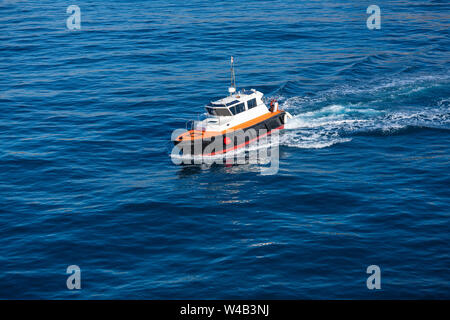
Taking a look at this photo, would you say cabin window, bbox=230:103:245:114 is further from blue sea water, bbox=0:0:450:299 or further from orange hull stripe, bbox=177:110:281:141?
blue sea water, bbox=0:0:450:299

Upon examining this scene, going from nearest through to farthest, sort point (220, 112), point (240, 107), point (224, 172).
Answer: point (224, 172) → point (220, 112) → point (240, 107)

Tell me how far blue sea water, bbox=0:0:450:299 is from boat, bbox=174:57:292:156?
1.56 metres

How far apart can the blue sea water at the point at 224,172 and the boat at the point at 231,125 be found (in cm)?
156

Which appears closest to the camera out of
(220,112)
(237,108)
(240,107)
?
(220,112)

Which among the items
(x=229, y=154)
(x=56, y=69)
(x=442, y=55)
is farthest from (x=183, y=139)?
(x=442, y=55)

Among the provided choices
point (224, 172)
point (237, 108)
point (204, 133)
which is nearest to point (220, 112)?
point (237, 108)

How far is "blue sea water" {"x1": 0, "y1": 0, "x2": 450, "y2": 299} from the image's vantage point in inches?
1035

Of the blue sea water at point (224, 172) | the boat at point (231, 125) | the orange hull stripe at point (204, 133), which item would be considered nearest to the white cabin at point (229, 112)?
the boat at point (231, 125)

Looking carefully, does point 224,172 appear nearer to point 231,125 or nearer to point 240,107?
point 231,125

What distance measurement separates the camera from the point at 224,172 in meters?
37.4

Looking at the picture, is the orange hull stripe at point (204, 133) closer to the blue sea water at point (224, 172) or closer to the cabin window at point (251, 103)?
the cabin window at point (251, 103)

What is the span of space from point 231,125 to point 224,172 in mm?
4854

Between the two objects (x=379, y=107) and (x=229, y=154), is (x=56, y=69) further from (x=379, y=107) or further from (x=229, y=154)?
(x=379, y=107)

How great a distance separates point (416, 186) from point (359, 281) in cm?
1146
